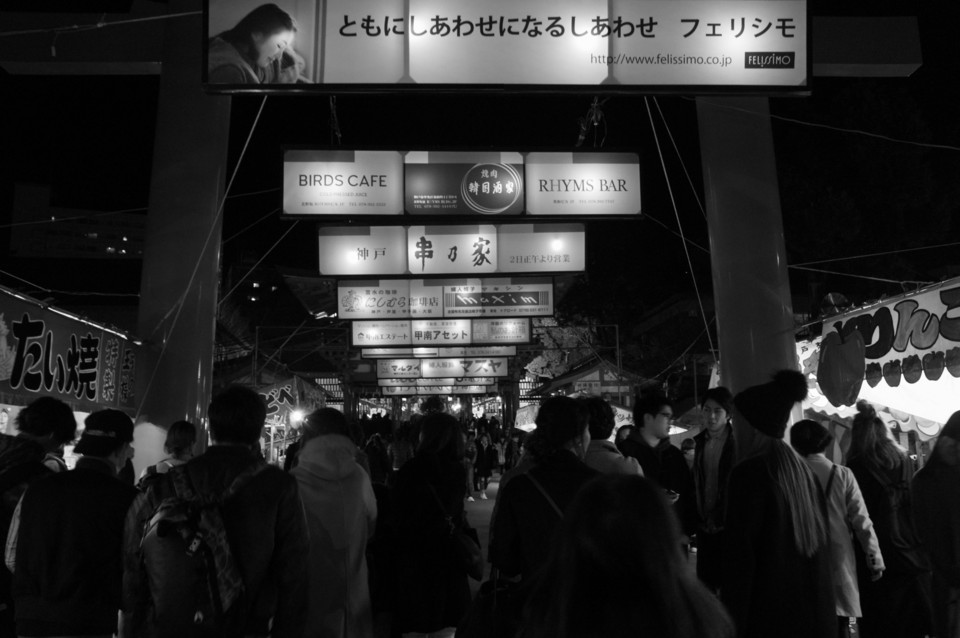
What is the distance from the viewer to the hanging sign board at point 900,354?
24.4 feet

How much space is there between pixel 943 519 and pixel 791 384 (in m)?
1.52

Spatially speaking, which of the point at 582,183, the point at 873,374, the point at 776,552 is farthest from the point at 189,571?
the point at 582,183

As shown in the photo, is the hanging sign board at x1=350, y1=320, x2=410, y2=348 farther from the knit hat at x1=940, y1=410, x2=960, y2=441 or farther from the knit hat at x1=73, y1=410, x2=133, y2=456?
the knit hat at x1=940, y1=410, x2=960, y2=441

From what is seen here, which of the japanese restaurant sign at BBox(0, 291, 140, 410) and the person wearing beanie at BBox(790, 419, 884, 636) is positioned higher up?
the japanese restaurant sign at BBox(0, 291, 140, 410)

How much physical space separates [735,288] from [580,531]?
Answer: 7228 millimetres

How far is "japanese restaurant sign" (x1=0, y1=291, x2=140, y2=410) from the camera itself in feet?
20.4

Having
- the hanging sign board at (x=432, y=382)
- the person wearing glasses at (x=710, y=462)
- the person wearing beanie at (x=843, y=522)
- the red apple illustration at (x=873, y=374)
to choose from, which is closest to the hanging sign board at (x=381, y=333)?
the hanging sign board at (x=432, y=382)

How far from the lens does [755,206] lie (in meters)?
8.72

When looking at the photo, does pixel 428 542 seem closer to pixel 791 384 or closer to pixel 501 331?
pixel 791 384

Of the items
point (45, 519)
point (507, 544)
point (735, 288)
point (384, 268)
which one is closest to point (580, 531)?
point (507, 544)

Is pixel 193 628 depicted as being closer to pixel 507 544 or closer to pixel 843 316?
pixel 507 544

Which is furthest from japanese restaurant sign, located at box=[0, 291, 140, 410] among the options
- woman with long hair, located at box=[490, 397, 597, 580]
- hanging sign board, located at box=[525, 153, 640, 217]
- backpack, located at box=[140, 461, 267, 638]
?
hanging sign board, located at box=[525, 153, 640, 217]

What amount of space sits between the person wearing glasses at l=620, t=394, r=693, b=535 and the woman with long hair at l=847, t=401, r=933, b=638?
1663 mm

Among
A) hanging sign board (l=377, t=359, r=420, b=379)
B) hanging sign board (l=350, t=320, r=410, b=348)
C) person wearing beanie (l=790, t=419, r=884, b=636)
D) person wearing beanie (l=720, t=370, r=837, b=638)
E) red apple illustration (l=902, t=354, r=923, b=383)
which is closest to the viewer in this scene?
person wearing beanie (l=720, t=370, r=837, b=638)
